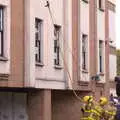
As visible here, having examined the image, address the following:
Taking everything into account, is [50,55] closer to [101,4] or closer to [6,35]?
[6,35]

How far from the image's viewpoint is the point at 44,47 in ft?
75.0

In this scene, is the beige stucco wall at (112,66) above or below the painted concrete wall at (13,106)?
above

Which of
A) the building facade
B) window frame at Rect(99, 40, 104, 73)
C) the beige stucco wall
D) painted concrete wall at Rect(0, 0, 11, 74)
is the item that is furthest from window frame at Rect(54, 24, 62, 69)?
the beige stucco wall

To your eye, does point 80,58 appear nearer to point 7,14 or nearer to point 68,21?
point 68,21

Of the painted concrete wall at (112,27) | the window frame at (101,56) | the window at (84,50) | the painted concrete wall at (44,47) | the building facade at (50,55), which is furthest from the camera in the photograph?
the painted concrete wall at (112,27)

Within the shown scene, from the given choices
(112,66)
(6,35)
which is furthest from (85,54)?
(6,35)

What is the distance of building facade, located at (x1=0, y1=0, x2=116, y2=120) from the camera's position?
20.3 m

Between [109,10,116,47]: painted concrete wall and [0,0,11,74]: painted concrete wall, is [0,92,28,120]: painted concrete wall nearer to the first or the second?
[0,0,11,74]: painted concrete wall

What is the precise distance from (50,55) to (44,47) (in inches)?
26.8

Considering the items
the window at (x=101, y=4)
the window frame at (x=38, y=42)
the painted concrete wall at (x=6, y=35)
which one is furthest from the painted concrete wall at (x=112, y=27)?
the painted concrete wall at (x=6, y=35)

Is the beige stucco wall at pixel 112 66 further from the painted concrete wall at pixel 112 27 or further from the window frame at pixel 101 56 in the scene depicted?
the window frame at pixel 101 56

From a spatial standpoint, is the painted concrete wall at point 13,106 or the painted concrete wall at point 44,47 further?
the painted concrete wall at point 13,106

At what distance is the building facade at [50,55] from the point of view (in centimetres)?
2027

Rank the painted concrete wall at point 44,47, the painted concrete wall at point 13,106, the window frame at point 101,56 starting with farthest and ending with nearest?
the window frame at point 101,56 → the painted concrete wall at point 13,106 → the painted concrete wall at point 44,47
